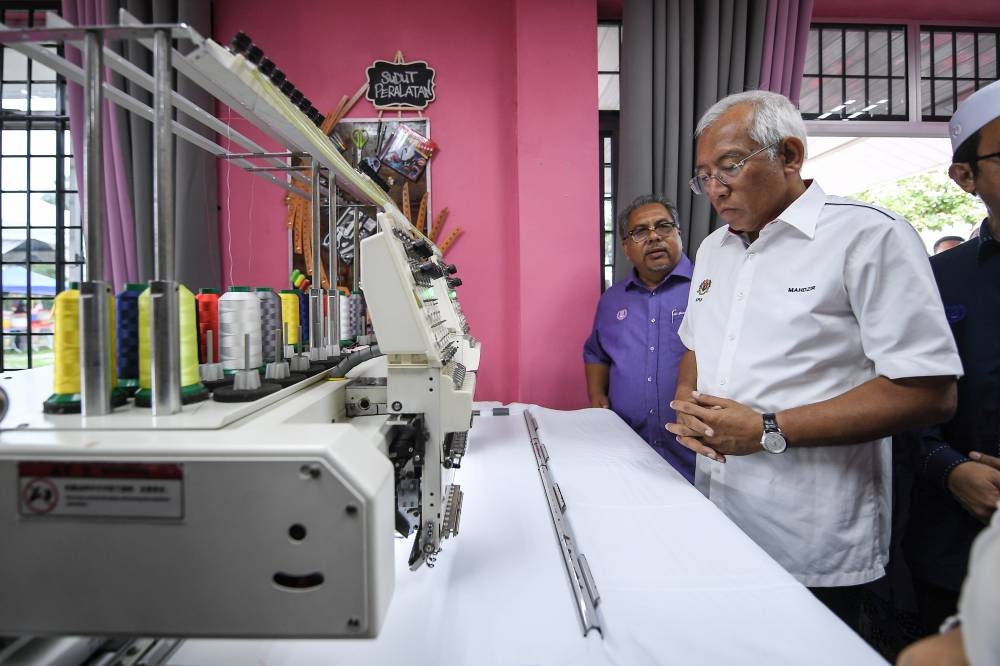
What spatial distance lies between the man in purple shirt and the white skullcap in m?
0.98

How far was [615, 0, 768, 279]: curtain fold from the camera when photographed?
2457mm

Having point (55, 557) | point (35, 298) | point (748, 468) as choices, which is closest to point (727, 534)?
point (748, 468)

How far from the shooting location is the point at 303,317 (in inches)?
50.3

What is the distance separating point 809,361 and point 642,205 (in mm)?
1239

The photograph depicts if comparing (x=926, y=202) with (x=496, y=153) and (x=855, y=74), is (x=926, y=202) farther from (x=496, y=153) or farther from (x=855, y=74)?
(x=496, y=153)

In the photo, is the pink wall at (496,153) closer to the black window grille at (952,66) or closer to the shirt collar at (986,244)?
the shirt collar at (986,244)

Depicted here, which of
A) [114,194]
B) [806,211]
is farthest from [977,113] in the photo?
[114,194]

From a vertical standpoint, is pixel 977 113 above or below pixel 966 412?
above

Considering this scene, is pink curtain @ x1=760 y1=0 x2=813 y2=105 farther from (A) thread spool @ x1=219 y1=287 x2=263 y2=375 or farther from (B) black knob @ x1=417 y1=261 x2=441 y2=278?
(A) thread spool @ x1=219 y1=287 x2=263 y2=375

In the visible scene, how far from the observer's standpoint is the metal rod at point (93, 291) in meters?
0.64

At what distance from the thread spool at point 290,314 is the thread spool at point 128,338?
0.40 meters

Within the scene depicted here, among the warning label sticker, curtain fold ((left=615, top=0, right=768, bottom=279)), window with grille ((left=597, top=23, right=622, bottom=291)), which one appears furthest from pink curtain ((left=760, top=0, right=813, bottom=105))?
the warning label sticker

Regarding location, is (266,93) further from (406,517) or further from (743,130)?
(743,130)

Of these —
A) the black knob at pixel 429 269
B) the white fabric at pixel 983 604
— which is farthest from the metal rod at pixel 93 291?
the white fabric at pixel 983 604
